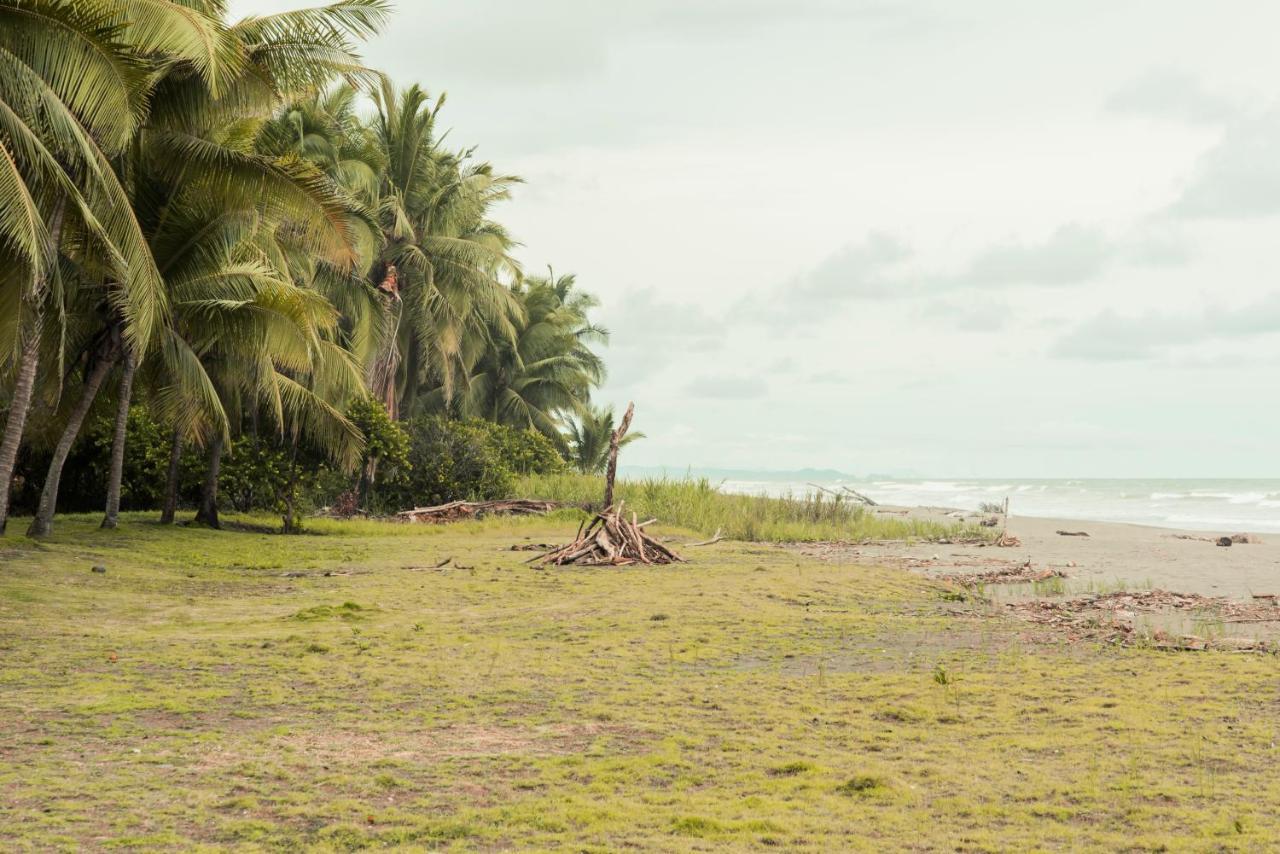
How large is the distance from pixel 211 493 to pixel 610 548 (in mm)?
7774

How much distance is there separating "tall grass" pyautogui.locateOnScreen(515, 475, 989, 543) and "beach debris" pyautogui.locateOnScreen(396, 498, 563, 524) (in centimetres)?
95

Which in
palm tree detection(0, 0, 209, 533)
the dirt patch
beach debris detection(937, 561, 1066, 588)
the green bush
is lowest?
the dirt patch

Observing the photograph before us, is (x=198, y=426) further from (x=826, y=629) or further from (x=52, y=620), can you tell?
(x=826, y=629)

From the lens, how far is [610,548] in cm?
1505

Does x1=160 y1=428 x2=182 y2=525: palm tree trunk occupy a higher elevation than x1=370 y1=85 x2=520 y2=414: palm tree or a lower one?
lower

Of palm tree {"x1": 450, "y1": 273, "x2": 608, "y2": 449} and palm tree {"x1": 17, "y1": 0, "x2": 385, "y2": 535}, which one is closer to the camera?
palm tree {"x1": 17, "y1": 0, "x2": 385, "y2": 535}

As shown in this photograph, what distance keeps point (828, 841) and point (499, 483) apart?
21947mm

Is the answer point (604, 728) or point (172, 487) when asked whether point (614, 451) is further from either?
point (604, 728)

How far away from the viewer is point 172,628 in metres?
9.20

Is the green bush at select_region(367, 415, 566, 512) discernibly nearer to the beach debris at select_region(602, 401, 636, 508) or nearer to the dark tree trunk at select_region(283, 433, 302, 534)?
the dark tree trunk at select_region(283, 433, 302, 534)

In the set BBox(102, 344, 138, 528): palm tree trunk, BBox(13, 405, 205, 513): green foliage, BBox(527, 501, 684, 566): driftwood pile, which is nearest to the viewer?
BBox(527, 501, 684, 566): driftwood pile

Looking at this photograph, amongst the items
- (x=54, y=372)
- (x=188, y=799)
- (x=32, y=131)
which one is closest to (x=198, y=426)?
(x=54, y=372)

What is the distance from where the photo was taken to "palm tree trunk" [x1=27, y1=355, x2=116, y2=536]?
1494cm

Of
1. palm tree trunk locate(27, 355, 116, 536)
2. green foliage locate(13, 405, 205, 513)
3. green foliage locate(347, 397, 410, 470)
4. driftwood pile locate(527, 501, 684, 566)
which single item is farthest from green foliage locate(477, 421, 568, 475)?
palm tree trunk locate(27, 355, 116, 536)
